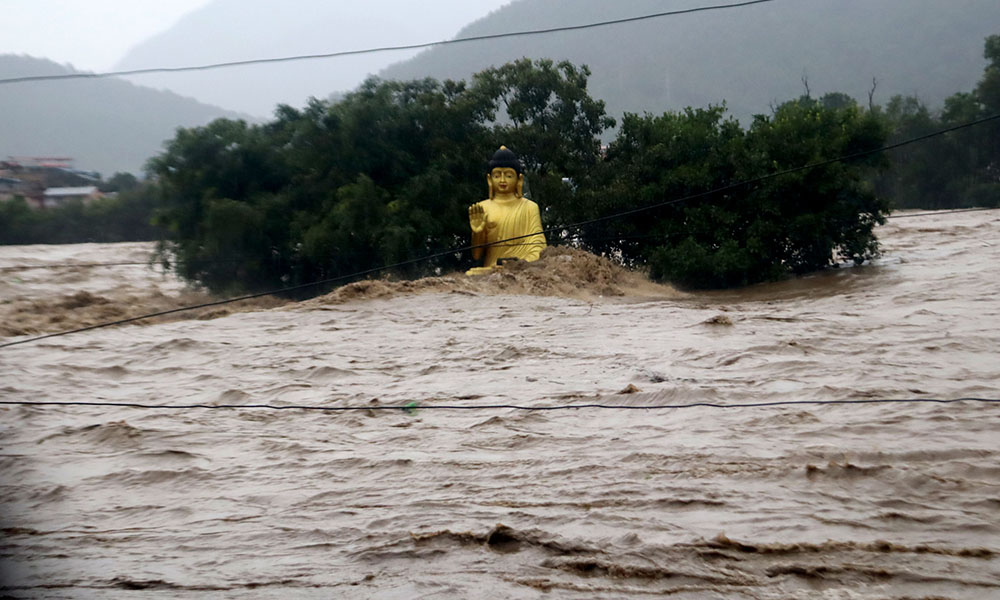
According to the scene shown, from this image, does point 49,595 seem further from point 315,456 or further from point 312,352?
point 312,352

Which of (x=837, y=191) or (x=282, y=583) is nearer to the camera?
(x=282, y=583)

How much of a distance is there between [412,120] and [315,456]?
1093 centimetres

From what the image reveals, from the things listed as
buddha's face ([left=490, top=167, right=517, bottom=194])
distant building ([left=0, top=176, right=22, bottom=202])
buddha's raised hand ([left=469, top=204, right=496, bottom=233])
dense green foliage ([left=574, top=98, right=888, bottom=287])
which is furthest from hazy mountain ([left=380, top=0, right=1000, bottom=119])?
distant building ([left=0, top=176, right=22, bottom=202])

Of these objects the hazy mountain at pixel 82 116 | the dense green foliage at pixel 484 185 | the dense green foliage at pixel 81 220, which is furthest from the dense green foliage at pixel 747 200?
the hazy mountain at pixel 82 116

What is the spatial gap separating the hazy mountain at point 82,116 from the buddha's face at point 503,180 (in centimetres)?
513

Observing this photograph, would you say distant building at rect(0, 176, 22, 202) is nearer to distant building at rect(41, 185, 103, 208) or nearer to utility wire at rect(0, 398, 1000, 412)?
distant building at rect(41, 185, 103, 208)

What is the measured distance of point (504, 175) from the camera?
14438 millimetres

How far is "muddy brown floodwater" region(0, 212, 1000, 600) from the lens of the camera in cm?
418

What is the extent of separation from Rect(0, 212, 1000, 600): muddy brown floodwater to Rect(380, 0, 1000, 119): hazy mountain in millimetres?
28735

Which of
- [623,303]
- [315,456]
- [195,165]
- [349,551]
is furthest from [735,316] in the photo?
[195,165]

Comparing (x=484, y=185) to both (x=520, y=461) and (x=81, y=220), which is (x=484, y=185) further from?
(x=520, y=461)

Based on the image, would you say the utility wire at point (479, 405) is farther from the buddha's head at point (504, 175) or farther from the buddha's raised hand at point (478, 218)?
the buddha's head at point (504, 175)

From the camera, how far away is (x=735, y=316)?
11.0 meters

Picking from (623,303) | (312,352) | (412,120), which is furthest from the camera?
(412,120)
